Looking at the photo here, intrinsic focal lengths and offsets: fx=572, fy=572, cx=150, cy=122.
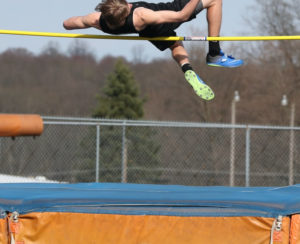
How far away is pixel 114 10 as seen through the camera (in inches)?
176

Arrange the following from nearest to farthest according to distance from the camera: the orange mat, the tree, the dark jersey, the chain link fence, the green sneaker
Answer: the dark jersey, the green sneaker, the orange mat, the tree, the chain link fence

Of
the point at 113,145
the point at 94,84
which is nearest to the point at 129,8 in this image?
the point at 113,145

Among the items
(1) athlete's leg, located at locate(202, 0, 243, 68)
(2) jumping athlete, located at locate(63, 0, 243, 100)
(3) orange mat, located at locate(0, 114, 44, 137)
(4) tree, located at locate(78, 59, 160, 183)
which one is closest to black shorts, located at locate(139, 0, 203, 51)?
(2) jumping athlete, located at locate(63, 0, 243, 100)

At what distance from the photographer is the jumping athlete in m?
4.51

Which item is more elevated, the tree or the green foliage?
the green foliage

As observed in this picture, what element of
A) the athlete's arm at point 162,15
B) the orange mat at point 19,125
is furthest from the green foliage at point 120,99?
the athlete's arm at point 162,15

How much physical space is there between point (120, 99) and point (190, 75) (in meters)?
17.3

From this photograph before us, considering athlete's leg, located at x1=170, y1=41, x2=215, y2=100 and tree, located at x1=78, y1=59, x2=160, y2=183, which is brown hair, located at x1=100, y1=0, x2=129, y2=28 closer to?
athlete's leg, located at x1=170, y1=41, x2=215, y2=100

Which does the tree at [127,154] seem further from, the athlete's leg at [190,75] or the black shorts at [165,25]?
the black shorts at [165,25]

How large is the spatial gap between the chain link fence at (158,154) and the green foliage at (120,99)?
6.30 metres

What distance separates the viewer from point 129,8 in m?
4.59

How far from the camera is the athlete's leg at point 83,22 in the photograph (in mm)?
4691

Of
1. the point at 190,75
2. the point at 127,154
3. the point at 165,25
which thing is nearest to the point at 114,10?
the point at 165,25

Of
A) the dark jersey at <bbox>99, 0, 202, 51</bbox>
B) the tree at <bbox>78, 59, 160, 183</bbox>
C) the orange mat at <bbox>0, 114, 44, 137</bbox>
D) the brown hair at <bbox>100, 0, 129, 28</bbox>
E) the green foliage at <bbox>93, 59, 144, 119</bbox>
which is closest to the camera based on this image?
the brown hair at <bbox>100, 0, 129, 28</bbox>
